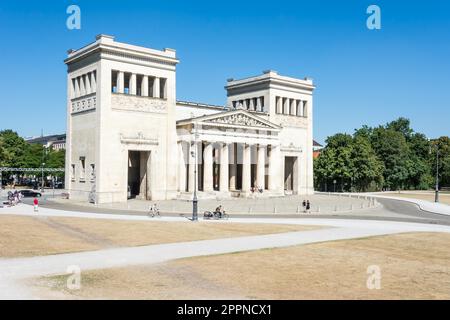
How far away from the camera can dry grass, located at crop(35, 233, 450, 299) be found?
58.6ft

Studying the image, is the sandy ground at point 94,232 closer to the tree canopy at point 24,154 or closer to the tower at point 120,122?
the tower at point 120,122

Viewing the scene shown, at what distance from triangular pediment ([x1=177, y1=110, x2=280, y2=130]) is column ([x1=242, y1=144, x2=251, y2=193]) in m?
4.27

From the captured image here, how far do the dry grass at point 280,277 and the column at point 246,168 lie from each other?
53.7 meters

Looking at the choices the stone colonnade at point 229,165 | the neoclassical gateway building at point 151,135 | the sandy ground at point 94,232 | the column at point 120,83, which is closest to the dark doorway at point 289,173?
the neoclassical gateway building at point 151,135

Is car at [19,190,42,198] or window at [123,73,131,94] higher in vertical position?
window at [123,73,131,94]

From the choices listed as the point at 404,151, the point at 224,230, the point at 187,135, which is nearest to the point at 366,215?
the point at 224,230

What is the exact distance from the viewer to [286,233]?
36.1 m

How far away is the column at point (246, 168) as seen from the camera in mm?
82750

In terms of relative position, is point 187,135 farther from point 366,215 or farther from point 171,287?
point 171,287

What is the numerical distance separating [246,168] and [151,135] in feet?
62.2

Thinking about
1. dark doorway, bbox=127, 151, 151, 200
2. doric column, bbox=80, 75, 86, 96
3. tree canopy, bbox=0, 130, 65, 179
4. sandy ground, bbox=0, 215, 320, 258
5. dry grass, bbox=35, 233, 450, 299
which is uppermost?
doric column, bbox=80, 75, 86, 96

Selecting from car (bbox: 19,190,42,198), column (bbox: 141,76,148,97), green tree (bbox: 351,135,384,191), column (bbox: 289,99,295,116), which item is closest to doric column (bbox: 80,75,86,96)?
column (bbox: 141,76,148,97)

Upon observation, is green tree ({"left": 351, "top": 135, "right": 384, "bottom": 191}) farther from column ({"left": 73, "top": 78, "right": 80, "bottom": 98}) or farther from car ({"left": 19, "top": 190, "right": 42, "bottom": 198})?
car ({"left": 19, "top": 190, "right": 42, "bottom": 198})

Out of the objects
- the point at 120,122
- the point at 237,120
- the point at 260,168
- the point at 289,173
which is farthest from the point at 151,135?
the point at 289,173
